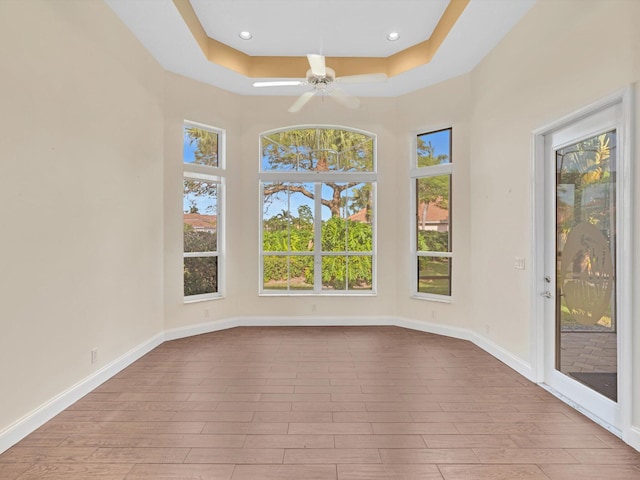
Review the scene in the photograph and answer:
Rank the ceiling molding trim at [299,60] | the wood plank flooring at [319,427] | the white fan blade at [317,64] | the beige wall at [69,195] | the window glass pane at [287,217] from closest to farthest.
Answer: the wood plank flooring at [319,427] < the beige wall at [69,195] < the white fan blade at [317,64] < the ceiling molding trim at [299,60] < the window glass pane at [287,217]

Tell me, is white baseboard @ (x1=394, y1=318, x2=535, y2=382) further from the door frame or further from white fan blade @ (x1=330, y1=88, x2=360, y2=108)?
white fan blade @ (x1=330, y1=88, x2=360, y2=108)

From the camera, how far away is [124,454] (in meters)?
2.29

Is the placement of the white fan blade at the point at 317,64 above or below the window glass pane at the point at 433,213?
above

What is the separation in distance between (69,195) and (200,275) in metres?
2.39

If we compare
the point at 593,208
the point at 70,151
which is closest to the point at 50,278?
the point at 70,151

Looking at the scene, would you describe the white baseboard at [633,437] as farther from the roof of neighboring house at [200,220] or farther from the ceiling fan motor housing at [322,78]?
the roof of neighboring house at [200,220]

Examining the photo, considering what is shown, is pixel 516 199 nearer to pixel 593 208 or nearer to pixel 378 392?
pixel 593 208

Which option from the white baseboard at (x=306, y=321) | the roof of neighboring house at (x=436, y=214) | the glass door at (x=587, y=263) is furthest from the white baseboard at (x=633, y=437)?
the white baseboard at (x=306, y=321)

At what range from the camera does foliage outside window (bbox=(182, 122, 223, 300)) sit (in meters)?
5.02

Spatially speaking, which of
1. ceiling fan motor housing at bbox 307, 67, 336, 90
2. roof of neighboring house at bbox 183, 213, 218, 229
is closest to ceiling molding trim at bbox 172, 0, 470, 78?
ceiling fan motor housing at bbox 307, 67, 336, 90

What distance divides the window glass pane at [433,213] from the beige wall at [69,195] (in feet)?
12.0

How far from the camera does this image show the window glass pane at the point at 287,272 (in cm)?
564

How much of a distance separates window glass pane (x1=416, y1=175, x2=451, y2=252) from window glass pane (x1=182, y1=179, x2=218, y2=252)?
2.99m

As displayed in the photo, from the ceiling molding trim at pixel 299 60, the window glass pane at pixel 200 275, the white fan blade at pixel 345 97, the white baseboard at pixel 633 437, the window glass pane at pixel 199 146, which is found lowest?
the white baseboard at pixel 633 437
